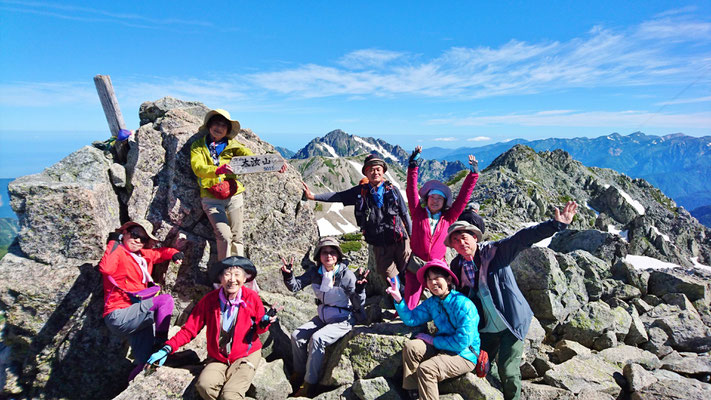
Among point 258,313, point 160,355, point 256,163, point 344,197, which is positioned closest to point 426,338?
point 258,313

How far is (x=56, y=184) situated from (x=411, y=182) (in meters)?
11.0

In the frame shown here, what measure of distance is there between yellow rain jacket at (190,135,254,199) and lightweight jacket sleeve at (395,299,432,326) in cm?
704

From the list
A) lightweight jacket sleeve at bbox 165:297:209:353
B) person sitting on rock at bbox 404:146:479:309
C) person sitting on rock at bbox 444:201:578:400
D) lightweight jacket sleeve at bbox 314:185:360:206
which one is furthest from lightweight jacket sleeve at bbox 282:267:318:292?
person sitting on rock at bbox 444:201:578:400

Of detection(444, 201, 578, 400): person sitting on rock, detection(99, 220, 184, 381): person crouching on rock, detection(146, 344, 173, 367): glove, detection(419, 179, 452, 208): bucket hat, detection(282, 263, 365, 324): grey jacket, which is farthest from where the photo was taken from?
detection(419, 179, 452, 208): bucket hat

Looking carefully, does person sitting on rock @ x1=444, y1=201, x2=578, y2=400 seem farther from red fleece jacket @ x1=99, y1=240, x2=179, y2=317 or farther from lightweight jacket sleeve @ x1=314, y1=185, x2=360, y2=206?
red fleece jacket @ x1=99, y1=240, x2=179, y2=317

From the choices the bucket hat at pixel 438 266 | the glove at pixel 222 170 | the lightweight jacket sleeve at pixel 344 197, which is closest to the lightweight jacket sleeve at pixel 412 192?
the lightweight jacket sleeve at pixel 344 197

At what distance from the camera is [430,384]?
7195mm

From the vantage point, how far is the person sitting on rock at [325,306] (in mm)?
8914

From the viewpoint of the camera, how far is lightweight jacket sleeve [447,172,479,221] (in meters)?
9.93

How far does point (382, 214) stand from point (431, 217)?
152 cm

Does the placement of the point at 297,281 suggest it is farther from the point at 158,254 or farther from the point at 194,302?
the point at 194,302

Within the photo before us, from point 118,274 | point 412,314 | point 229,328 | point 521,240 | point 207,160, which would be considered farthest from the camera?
point 207,160

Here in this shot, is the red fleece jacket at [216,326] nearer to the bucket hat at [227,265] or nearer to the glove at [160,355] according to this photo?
the glove at [160,355]

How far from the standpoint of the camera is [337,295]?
30.6 ft
